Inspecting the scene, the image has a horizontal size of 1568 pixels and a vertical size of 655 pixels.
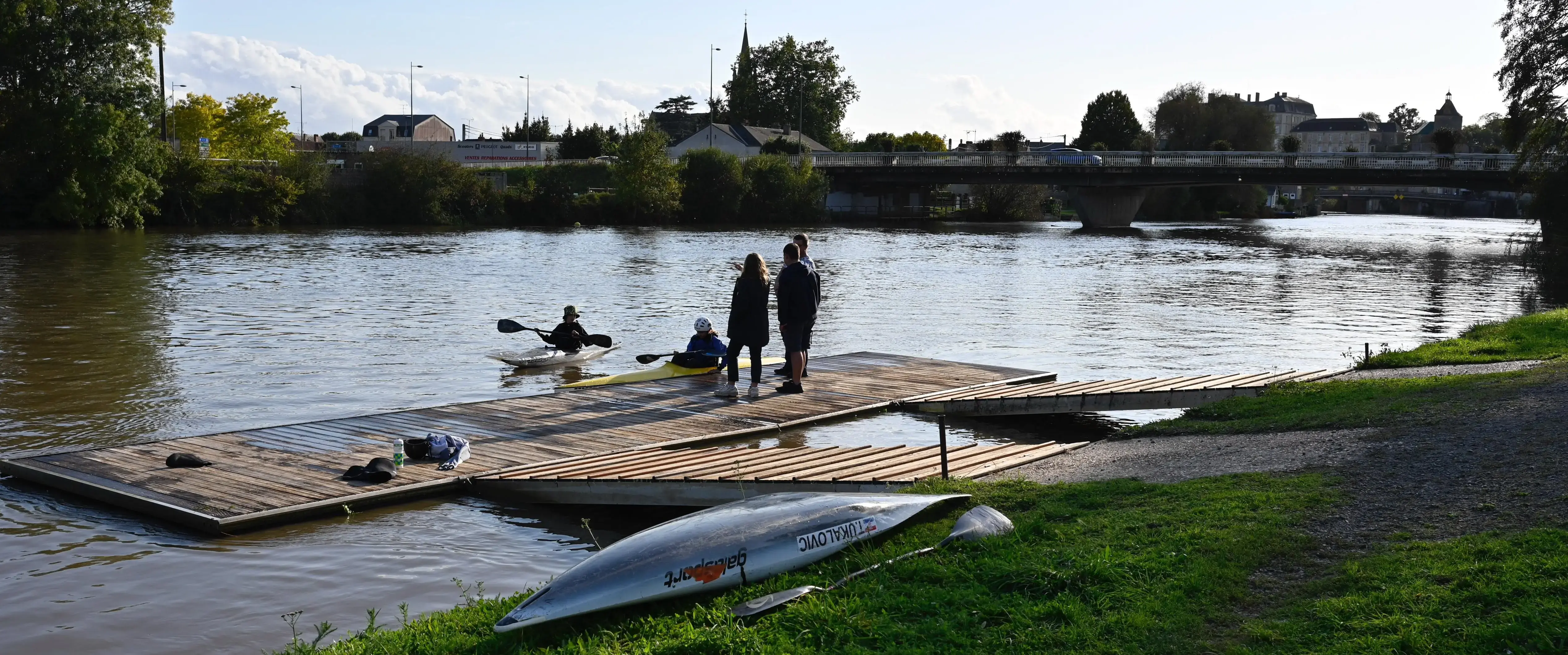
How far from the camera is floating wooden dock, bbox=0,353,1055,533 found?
33.9 ft

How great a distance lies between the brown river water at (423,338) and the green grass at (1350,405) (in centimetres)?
215

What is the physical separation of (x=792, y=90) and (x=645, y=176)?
64221 millimetres

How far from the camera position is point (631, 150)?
257ft

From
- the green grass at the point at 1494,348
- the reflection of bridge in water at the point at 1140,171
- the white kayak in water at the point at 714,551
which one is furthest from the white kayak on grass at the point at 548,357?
the reflection of bridge in water at the point at 1140,171

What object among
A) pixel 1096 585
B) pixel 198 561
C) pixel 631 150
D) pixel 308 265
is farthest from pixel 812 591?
pixel 631 150

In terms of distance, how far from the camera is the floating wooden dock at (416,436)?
10.3m

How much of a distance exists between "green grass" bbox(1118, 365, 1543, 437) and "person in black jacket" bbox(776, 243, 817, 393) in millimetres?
3835

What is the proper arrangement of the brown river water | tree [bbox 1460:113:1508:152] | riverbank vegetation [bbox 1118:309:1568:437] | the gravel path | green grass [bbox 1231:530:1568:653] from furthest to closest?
tree [bbox 1460:113:1508:152] < riverbank vegetation [bbox 1118:309:1568:437] < the brown river water < the gravel path < green grass [bbox 1231:530:1568:653]

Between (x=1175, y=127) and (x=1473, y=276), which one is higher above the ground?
(x=1175, y=127)

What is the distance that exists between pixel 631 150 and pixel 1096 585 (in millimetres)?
73559

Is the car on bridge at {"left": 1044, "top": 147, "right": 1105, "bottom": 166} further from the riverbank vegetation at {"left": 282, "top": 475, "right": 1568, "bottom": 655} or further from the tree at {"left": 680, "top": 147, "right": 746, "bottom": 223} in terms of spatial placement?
the riverbank vegetation at {"left": 282, "top": 475, "right": 1568, "bottom": 655}

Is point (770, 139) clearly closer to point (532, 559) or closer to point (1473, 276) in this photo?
point (1473, 276)

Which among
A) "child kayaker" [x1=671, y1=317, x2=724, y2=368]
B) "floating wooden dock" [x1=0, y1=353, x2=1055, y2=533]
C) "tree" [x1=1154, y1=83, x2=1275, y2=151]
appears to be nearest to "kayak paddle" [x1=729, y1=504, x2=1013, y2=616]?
"floating wooden dock" [x1=0, y1=353, x2=1055, y2=533]

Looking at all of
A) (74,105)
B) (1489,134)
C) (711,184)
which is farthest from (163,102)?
(1489,134)
